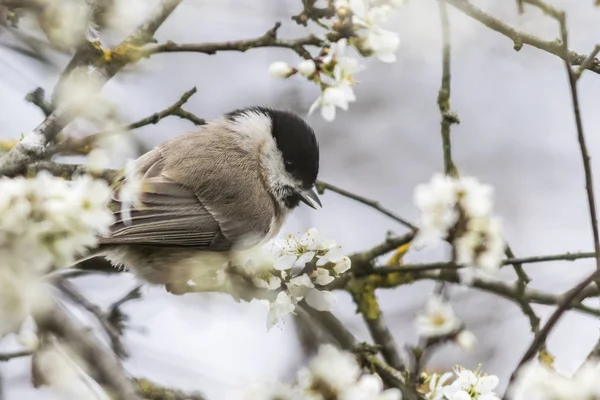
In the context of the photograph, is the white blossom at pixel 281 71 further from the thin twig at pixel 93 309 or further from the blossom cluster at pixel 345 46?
the thin twig at pixel 93 309

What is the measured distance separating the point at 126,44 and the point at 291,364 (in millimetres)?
977

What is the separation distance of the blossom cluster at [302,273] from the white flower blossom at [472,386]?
12.6 inches

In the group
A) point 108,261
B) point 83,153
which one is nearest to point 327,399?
point 83,153

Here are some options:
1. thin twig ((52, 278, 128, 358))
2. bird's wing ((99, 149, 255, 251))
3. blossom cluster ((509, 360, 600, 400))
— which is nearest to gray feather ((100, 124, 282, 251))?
bird's wing ((99, 149, 255, 251))

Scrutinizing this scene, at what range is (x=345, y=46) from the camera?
174 cm

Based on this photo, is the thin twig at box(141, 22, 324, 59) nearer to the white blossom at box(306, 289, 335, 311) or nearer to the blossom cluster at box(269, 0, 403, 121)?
the blossom cluster at box(269, 0, 403, 121)

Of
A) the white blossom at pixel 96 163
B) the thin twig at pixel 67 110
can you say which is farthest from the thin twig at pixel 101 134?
the white blossom at pixel 96 163

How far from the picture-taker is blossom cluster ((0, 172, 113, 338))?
108cm

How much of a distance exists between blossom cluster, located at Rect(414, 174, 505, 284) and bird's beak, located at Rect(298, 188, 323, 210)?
89 cm

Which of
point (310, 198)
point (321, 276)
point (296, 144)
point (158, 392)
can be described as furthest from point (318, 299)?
point (296, 144)

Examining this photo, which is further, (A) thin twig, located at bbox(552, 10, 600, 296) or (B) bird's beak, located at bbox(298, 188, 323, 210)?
(B) bird's beak, located at bbox(298, 188, 323, 210)

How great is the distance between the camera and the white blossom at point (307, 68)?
1725 millimetres

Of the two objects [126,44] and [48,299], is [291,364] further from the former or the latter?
[48,299]

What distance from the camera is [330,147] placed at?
4.38 metres
